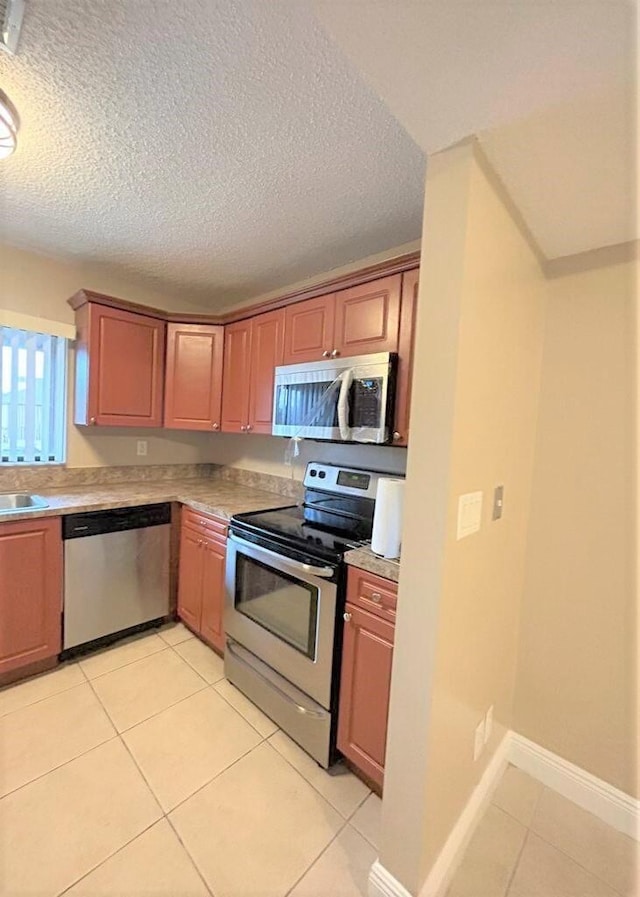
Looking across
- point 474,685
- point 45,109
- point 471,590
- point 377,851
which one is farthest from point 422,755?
point 45,109

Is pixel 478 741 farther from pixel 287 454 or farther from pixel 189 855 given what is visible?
pixel 287 454

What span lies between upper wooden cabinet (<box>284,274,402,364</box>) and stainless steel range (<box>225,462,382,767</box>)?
25.8 inches

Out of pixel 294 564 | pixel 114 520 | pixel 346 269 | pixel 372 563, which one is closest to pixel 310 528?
pixel 294 564

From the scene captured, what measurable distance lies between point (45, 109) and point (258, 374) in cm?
147

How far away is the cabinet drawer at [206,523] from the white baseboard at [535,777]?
151 centimetres

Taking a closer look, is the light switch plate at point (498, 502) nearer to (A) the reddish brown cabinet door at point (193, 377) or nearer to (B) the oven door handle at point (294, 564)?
(B) the oven door handle at point (294, 564)

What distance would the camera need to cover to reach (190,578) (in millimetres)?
2480

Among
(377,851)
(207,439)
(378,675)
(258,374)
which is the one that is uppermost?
(258,374)

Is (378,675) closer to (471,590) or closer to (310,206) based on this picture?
(471,590)

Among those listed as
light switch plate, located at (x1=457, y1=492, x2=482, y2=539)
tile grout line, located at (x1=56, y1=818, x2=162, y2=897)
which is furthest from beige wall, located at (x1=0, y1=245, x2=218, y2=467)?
light switch plate, located at (x1=457, y1=492, x2=482, y2=539)

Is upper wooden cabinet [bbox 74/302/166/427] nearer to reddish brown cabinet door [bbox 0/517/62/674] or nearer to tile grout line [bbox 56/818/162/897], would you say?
reddish brown cabinet door [bbox 0/517/62/674]

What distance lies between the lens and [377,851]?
4.28 feet

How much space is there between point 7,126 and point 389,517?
1933mm

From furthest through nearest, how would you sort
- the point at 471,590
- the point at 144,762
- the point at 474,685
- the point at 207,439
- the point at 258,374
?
1. the point at 207,439
2. the point at 258,374
3. the point at 144,762
4. the point at 474,685
5. the point at 471,590
